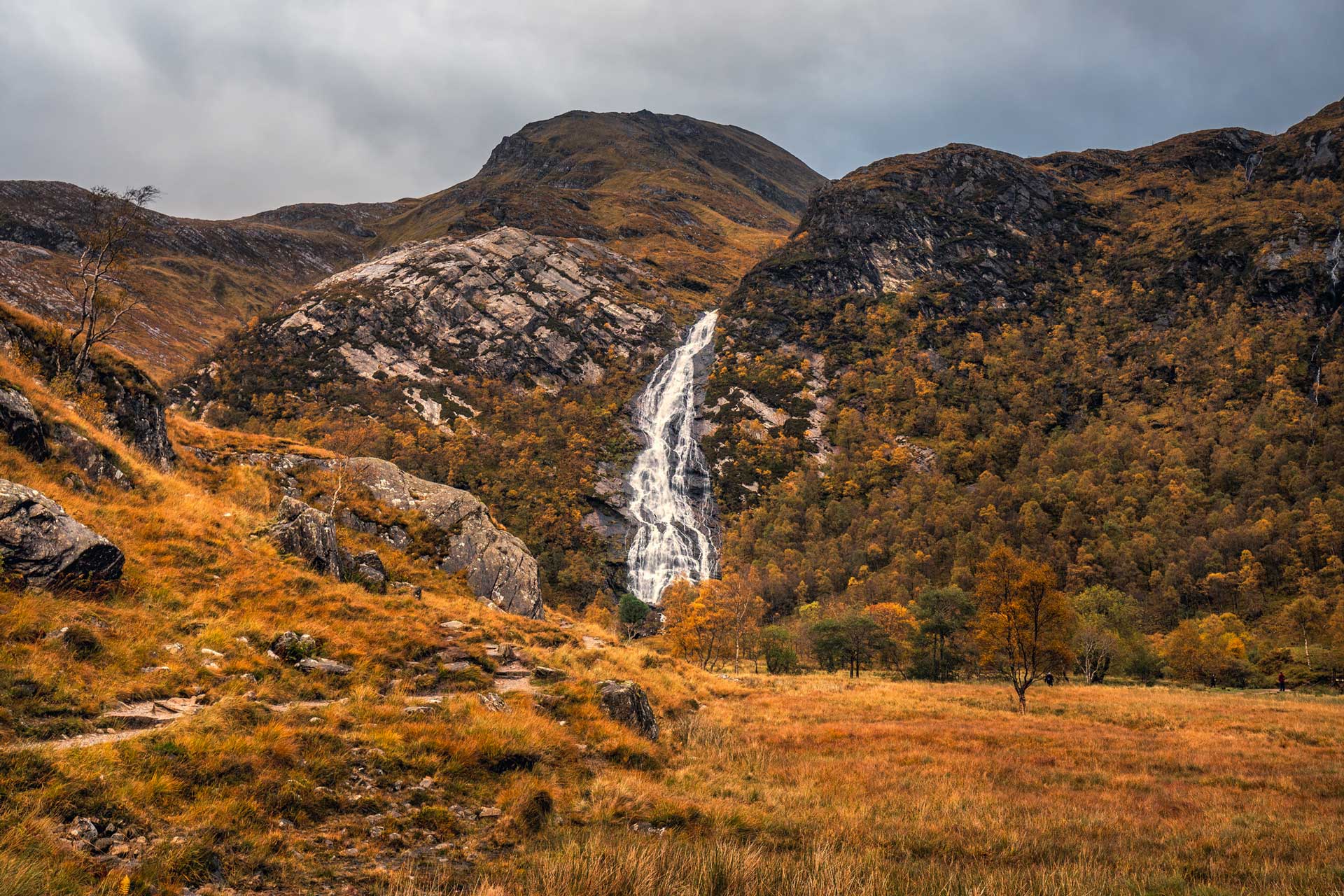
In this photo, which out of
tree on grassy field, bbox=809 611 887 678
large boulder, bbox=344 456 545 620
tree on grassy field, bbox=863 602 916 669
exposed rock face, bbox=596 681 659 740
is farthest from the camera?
tree on grassy field, bbox=863 602 916 669

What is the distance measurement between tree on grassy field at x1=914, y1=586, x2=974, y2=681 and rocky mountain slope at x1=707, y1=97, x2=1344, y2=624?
30.3m

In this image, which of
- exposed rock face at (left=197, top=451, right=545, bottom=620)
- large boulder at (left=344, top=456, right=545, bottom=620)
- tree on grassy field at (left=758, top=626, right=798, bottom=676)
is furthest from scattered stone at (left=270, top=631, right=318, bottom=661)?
tree on grassy field at (left=758, top=626, right=798, bottom=676)

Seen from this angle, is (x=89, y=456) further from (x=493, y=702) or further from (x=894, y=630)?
(x=894, y=630)

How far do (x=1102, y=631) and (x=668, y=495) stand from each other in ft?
253

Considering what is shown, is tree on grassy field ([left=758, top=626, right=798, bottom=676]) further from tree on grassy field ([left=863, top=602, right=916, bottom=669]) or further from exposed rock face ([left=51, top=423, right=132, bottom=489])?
exposed rock face ([left=51, top=423, right=132, bottom=489])

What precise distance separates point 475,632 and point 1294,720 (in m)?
34.6

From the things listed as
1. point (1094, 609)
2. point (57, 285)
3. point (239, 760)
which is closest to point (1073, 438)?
point (1094, 609)

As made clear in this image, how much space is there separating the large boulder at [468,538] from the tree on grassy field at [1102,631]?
5089 cm

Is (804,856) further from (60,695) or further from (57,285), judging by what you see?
(57,285)

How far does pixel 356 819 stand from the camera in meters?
7.67

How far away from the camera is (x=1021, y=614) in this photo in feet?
103

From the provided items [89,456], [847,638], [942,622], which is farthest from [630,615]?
[89,456]

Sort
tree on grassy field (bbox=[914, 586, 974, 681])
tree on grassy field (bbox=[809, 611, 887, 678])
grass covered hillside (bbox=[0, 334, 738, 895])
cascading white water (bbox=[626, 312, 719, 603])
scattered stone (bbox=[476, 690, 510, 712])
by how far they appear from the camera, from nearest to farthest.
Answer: grass covered hillside (bbox=[0, 334, 738, 895]) < scattered stone (bbox=[476, 690, 510, 712]) < tree on grassy field (bbox=[914, 586, 974, 681]) < tree on grassy field (bbox=[809, 611, 887, 678]) < cascading white water (bbox=[626, 312, 719, 603])

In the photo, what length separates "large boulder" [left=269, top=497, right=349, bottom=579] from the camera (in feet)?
61.5
